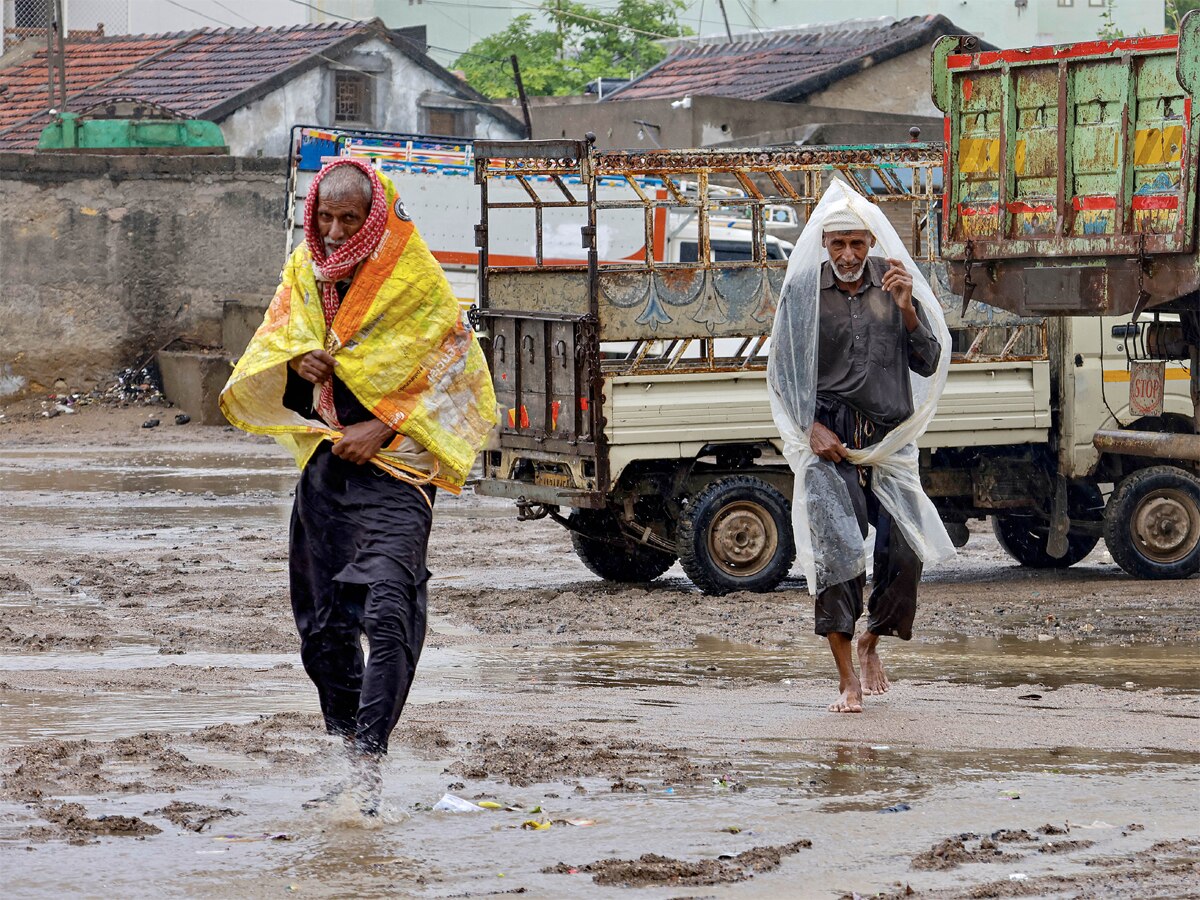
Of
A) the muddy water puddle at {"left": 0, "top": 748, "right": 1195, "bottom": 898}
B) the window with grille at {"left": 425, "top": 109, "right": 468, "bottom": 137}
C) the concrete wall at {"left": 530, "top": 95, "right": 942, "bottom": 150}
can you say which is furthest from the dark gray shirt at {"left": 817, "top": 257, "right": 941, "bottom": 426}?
the window with grille at {"left": 425, "top": 109, "right": 468, "bottom": 137}

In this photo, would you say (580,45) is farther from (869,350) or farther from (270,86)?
(869,350)

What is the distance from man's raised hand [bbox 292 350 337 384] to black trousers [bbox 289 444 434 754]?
0.20 m

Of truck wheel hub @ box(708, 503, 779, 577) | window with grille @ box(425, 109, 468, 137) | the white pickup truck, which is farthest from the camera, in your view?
window with grille @ box(425, 109, 468, 137)

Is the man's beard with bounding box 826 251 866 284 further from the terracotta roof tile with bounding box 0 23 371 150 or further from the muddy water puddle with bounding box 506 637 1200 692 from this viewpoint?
the terracotta roof tile with bounding box 0 23 371 150

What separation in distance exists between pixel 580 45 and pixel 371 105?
55.7 ft

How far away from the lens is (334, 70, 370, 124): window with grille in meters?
27.9

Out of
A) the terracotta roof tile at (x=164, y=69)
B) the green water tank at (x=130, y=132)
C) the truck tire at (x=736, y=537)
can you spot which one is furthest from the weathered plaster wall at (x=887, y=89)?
the truck tire at (x=736, y=537)

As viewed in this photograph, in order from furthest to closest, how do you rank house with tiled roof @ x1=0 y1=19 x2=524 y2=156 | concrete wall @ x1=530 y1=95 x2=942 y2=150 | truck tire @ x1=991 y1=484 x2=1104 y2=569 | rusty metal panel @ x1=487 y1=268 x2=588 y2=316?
house with tiled roof @ x1=0 y1=19 x2=524 y2=156
concrete wall @ x1=530 y1=95 x2=942 y2=150
truck tire @ x1=991 y1=484 x2=1104 y2=569
rusty metal panel @ x1=487 y1=268 x2=588 y2=316

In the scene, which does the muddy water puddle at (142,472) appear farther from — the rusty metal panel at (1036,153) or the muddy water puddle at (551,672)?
the rusty metal panel at (1036,153)

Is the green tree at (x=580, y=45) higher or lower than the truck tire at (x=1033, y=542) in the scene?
higher

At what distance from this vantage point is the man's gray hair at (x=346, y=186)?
5.28 meters

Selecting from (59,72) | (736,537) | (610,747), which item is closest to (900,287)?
(610,747)

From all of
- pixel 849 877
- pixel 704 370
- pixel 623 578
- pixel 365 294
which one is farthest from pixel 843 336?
pixel 623 578

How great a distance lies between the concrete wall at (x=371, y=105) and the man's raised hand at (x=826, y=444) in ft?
69.9
